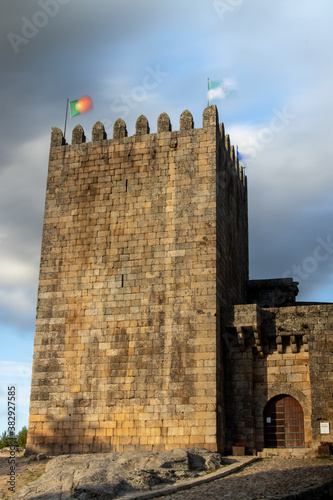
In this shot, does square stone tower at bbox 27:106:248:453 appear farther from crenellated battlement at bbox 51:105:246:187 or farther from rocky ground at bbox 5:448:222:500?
rocky ground at bbox 5:448:222:500

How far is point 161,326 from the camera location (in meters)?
19.0

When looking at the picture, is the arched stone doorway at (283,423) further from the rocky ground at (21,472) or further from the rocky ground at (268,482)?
the rocky ground at (21,472)

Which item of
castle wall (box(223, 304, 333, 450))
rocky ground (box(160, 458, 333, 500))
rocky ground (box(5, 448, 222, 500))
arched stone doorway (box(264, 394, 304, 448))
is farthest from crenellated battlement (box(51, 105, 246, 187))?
rocky ground (box(160, 458, 333, 500))

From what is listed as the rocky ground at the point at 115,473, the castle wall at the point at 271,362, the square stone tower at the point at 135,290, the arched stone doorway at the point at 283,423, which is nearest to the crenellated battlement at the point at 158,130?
the square stone tower at the point at 135,290

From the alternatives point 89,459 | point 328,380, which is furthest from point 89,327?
point 328,380

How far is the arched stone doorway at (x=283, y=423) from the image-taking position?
1853 cm

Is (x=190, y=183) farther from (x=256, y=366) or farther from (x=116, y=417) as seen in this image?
(x=116, y=417)

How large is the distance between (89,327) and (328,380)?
741 cm

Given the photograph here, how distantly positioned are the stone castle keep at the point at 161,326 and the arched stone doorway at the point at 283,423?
3cm

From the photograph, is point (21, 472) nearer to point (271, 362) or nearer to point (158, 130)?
point (271, 362)

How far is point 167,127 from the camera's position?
2128cm

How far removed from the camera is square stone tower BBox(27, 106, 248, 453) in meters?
18.3

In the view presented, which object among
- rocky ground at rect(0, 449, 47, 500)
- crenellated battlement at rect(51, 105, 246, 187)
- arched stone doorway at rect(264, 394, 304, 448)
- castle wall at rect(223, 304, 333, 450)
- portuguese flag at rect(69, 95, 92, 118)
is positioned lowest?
rocky ground at rect(0, 449, 47, 500)

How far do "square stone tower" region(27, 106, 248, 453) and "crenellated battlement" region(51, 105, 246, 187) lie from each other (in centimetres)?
5
